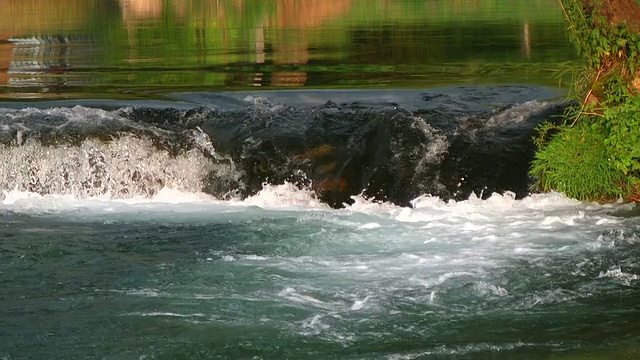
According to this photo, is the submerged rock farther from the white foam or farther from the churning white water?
the churning white water

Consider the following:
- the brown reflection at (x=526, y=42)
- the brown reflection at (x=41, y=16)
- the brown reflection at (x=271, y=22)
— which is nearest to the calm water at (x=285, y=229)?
the brown reflection at (x=526, y=42)

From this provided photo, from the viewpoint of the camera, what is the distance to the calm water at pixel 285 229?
8820mm

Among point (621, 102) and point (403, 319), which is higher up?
point (621, 102)

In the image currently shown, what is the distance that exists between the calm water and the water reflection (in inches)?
8.5

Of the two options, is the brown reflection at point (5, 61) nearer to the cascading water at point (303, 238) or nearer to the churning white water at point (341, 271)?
the cascading water at point (303, 238)

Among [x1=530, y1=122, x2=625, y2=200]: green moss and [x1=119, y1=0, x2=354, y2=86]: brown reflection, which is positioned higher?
[x1=119, y1=0, x2=354, y2=86]: brown reflection

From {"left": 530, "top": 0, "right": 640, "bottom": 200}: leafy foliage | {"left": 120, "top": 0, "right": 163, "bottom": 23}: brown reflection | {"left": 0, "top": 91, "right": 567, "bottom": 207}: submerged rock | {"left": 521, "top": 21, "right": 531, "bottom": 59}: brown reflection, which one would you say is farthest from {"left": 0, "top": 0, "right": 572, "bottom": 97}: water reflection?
{"left": 530, "top": 0, "right": 640, "bottom": 200}: leafy foliage

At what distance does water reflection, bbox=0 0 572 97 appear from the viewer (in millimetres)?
21812

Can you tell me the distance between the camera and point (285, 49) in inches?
1214

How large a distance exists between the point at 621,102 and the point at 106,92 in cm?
1028

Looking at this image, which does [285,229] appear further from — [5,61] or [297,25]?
[297,25]

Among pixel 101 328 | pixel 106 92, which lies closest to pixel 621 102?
pixel 101 328

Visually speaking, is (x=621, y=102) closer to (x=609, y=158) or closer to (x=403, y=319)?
(x=609, y=158)

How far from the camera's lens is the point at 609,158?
12664mm
